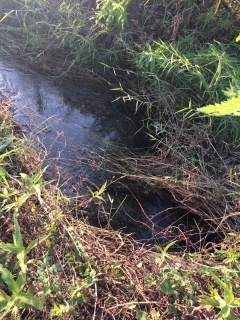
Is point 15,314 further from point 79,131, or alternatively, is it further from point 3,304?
point 79,131

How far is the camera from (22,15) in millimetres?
3742

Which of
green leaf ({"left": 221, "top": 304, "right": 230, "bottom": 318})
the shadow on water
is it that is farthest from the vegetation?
the shadow on water

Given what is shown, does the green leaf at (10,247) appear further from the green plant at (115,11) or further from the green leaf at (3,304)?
the green plant at (115,11)

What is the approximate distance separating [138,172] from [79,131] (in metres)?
0.79

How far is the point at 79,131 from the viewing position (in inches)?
120

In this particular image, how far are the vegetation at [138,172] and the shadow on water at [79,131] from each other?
12 cm

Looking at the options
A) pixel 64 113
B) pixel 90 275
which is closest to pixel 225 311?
pixel 90 275

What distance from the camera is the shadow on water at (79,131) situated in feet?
7.90

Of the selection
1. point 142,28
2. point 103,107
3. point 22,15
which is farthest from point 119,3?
point 22,15

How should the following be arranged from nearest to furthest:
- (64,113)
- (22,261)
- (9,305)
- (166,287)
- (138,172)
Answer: (9,305)
(22,261)
(166,287)
(138,172)
(64,113)

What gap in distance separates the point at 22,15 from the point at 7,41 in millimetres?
359

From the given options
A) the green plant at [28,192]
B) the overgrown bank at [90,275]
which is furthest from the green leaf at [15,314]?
the green plant at [28,192]

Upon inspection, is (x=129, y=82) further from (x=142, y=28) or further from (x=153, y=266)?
(x=153, y=266)

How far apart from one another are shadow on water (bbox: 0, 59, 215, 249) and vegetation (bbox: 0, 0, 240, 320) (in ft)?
0.39
